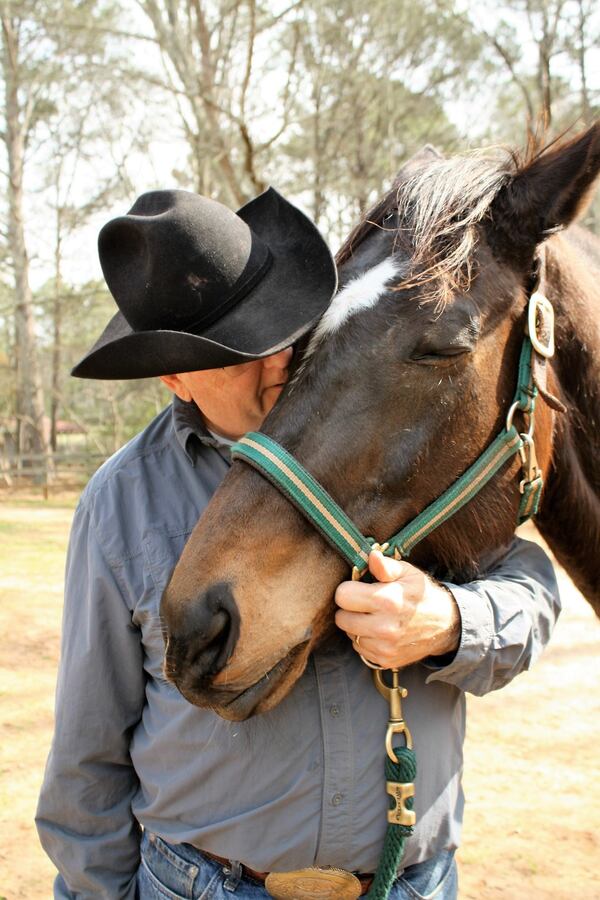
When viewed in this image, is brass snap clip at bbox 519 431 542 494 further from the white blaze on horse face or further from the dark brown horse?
the white blaze on horse face

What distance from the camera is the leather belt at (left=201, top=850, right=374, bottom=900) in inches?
62.3

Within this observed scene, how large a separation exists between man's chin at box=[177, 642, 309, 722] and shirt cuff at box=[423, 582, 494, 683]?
333 millimetres

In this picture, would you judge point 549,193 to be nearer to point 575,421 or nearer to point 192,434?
point 575,421

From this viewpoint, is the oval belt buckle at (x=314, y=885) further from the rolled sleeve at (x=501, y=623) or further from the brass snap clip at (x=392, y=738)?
the rolled sleeve at (x=501, y=623)

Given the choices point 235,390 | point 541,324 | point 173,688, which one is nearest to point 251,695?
point 173,688

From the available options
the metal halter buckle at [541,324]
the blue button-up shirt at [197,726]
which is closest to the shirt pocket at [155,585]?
the blue button-up shirt at [197,726]

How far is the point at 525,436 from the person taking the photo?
171 centimetres

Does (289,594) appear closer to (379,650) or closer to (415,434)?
(379,650)

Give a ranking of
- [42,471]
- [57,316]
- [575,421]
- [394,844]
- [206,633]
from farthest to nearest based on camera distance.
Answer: [57,316], [42,471], [575,421], [394,844], [206,633]

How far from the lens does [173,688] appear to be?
167 cm

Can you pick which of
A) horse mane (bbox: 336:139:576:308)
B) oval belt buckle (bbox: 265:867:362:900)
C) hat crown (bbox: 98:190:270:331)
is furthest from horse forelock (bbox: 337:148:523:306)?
oval belt buckle (bbox: 265:867:362:900)

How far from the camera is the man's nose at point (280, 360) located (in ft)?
5.70

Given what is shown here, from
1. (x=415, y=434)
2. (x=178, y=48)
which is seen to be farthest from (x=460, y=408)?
(x=178, y=48)

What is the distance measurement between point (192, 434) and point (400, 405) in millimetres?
522
